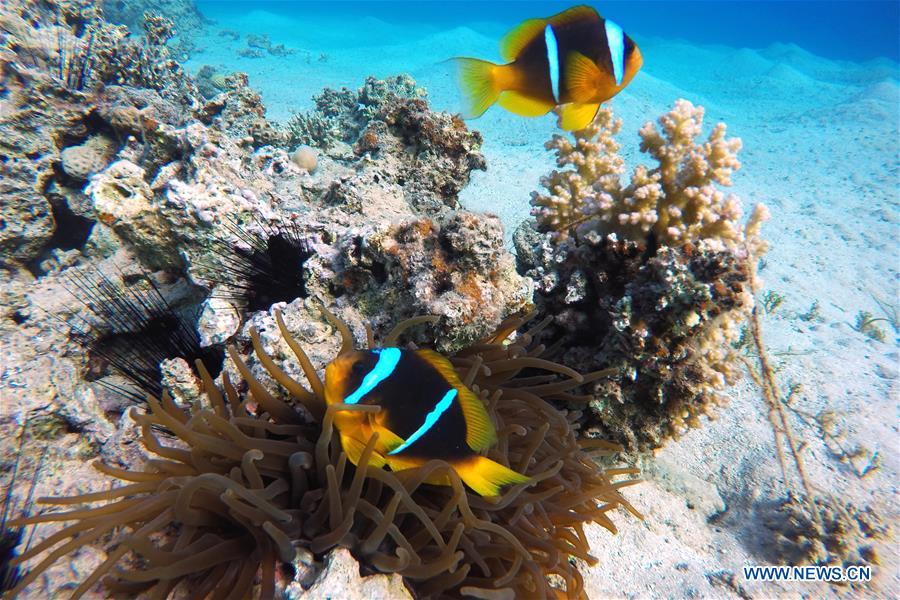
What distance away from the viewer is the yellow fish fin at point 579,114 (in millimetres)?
2405

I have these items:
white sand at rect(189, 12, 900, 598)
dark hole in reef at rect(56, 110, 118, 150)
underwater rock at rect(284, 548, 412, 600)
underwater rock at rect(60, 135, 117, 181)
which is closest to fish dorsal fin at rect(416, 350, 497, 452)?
underwater rock at rect(284, 548, 412, 600)

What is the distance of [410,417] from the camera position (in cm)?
143

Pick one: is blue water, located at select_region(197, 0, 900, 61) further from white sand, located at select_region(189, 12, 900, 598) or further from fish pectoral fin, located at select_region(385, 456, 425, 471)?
fish pectoral fin, located at select_region(385, 456, 425, 471)

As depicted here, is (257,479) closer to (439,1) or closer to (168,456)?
(168,456)

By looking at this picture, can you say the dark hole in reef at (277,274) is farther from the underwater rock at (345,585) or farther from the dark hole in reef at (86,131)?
the dark hole in reef at (86,131)

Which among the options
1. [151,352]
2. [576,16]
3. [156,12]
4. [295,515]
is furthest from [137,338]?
[156,12]

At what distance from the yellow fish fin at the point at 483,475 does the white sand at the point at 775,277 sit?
1.06 meters

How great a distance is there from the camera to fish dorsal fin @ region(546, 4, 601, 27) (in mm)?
2244

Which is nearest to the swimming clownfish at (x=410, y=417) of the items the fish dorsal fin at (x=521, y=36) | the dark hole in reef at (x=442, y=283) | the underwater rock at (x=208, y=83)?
the dark hole in reef at (x=442, y=283)

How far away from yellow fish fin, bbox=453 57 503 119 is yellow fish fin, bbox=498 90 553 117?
5cm

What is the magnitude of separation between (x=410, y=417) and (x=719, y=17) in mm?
76940

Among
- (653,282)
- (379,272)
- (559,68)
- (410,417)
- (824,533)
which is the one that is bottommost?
(824,533)

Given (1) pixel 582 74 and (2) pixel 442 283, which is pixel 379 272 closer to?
(2) pixel 442 283

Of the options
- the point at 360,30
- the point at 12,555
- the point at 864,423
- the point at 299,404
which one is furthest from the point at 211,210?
the point at 360,30
